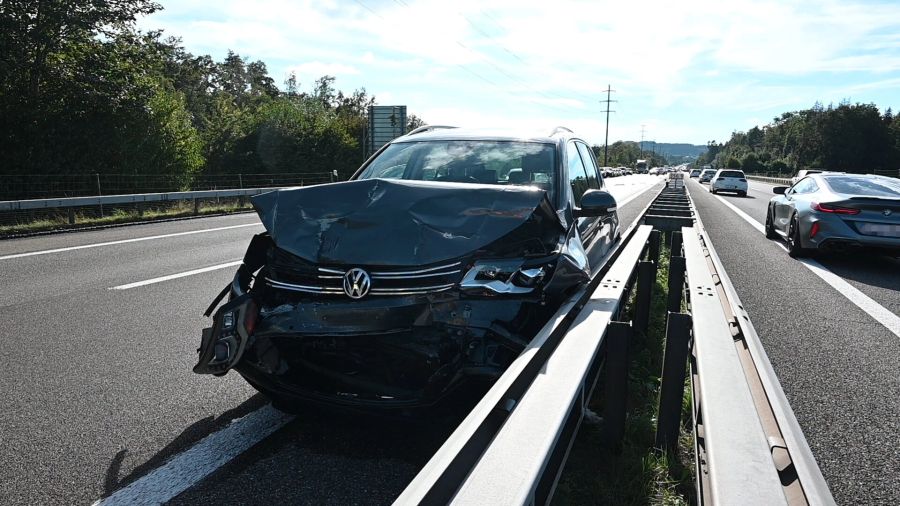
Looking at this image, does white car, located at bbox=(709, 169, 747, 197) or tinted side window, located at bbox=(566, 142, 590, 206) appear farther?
white car, located at bbox=(709, 169, 747, 197)

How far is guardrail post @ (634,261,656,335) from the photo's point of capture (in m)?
4.89

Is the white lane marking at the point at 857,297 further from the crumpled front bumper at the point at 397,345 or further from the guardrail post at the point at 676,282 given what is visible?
the crumpled front bumper at the point at 397,345

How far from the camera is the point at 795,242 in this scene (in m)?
10.1

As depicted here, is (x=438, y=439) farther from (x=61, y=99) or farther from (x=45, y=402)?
(x=61, y=99)

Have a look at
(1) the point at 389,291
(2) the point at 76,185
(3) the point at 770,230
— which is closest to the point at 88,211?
(2) the point at 76,185

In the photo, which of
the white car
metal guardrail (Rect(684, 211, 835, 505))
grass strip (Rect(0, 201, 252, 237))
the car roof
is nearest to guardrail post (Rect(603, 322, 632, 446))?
metal guardrail (Rect(684, 211, 835, 505))

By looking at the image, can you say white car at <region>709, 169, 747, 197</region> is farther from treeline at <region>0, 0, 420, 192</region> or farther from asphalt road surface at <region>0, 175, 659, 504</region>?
asphalt road surface at <region>0, 175, 659, 504</region>

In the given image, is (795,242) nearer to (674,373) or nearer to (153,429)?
(674,373)

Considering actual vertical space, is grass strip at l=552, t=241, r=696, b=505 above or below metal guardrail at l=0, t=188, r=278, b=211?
below

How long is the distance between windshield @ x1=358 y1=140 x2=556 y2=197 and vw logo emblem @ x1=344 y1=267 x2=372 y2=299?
171 centimetres

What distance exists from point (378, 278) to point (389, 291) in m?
0.09

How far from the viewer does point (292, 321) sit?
2854 millimetres

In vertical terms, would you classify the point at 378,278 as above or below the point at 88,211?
above

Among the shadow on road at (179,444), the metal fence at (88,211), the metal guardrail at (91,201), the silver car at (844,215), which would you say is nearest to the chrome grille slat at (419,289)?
the shadow on road at (179,444)
